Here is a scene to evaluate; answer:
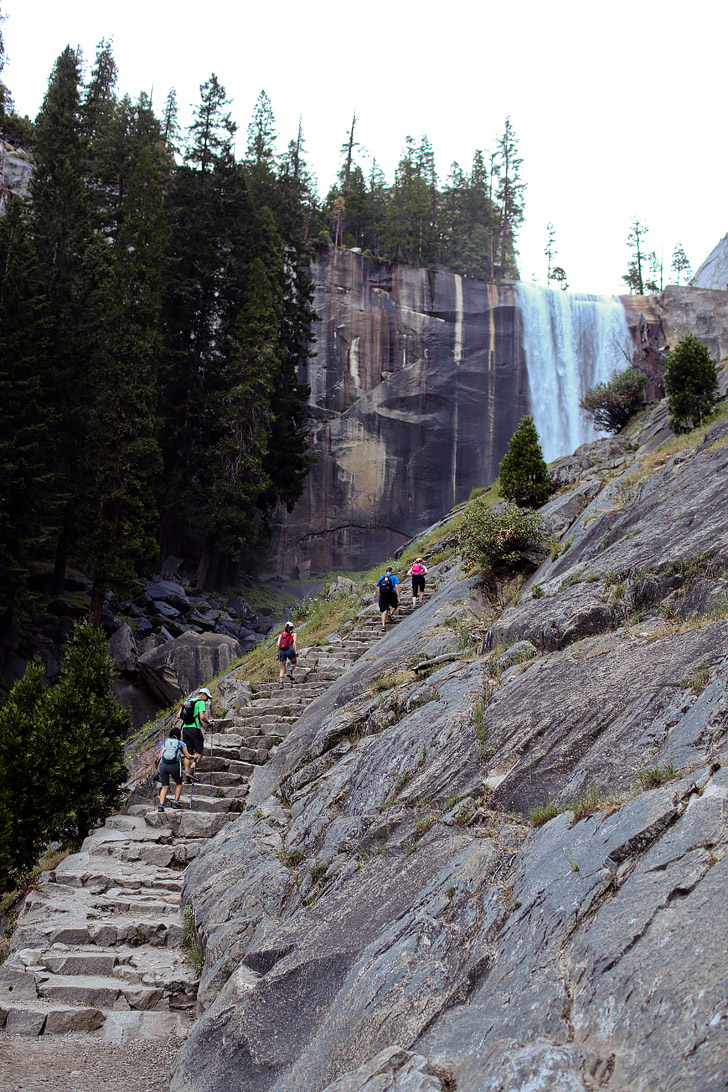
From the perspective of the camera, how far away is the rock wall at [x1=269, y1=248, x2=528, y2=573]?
42219 millimetres

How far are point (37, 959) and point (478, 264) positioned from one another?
56.7m

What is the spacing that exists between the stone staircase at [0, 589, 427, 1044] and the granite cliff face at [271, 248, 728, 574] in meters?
27.8

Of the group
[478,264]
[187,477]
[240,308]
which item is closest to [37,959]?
[187,477]

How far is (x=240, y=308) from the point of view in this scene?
34.2m

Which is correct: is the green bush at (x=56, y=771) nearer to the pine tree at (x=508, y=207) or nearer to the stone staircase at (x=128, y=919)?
the stone staircase at (x=128, y=919)

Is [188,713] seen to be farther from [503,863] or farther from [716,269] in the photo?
[716,269]

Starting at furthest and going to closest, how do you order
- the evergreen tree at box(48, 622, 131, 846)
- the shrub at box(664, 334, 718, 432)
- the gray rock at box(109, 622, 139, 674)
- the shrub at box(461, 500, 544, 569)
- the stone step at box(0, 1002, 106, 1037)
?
the gray rock at box(109, 622, 139, 674)
the shrub at box(664, 334, 718, 432)
the shrub at box(461, 500, 544, 569)
the evergreen tree at box(48, 622, 131, 846)
the stone step at box(0, 1002, 106, 1037)

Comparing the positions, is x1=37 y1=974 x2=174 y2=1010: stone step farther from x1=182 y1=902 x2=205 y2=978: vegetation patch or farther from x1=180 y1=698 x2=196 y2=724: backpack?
x1=180 y1=698 x2=196 y2=724: backpack

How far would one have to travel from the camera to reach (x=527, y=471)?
1900 centimetres

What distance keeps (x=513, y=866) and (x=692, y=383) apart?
1456 cm

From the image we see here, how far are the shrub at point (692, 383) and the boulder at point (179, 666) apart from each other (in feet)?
49.7

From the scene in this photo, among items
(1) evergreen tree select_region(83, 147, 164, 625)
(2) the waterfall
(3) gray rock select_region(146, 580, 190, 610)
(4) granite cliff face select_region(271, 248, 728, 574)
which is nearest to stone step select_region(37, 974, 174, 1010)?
(1) evergreen tree select_region(83, 147, 164, 625)

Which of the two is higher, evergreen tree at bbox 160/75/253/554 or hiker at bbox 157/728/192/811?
evergreen tree at bbox 160/75/253/554

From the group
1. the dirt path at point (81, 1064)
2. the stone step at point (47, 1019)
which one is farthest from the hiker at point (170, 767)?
the dirt path at point (81, 1064)
